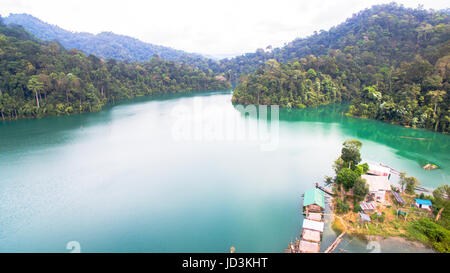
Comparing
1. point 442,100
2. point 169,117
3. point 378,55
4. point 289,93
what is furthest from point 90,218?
point 378,55

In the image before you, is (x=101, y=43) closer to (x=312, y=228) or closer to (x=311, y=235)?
(x=312, y=228)

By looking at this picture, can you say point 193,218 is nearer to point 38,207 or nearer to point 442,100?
point 38,207

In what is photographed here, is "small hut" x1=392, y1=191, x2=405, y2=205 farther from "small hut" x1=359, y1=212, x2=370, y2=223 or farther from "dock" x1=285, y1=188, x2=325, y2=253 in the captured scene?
"dock" x1=285, y1=188, x2=325, y2=253

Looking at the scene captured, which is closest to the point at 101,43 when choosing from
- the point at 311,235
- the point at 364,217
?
the point at 311,235

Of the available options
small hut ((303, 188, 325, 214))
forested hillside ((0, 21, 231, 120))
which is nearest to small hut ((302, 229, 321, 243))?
small hut ((303, 188, 325, 214))

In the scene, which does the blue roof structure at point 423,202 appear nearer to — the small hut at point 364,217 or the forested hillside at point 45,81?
the small hut at point 364,217
